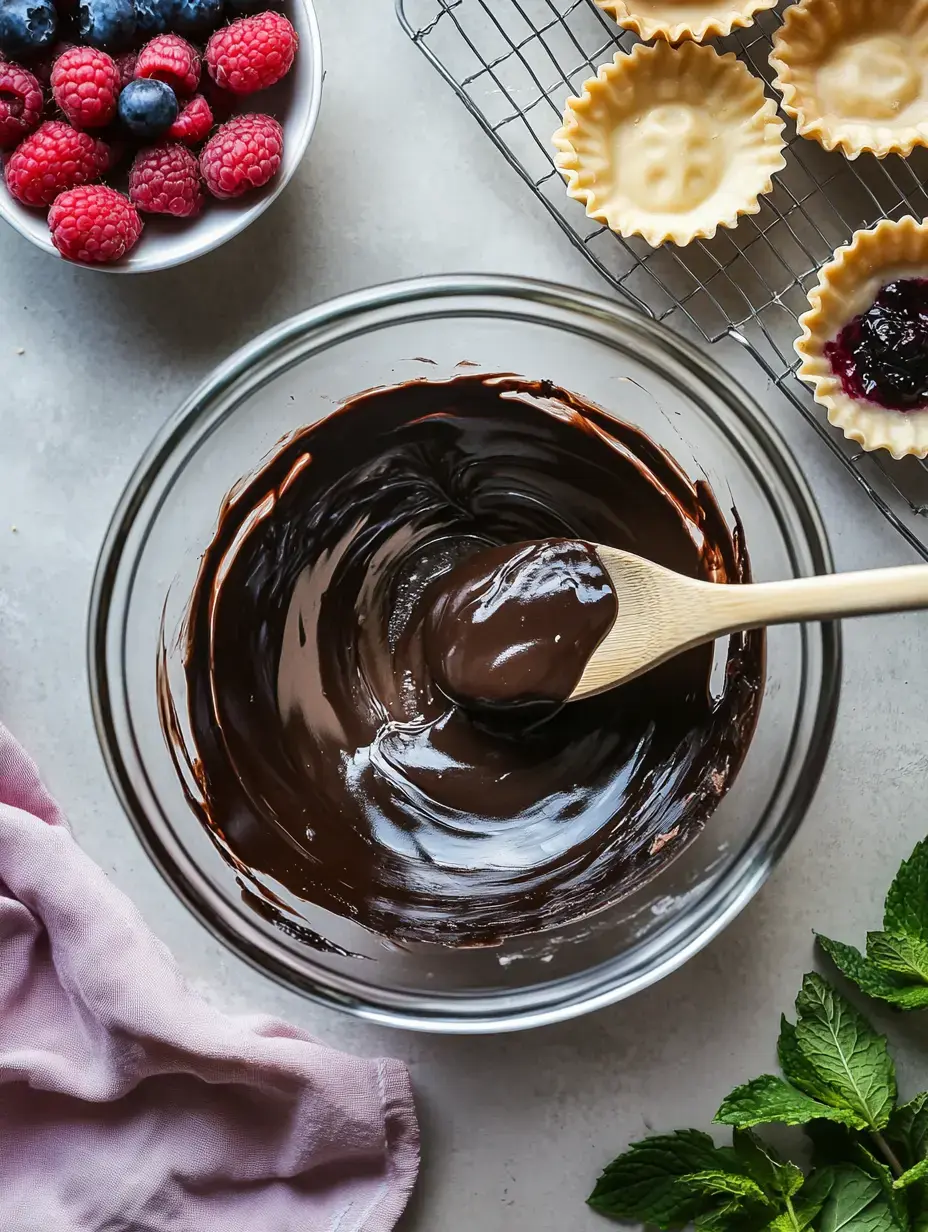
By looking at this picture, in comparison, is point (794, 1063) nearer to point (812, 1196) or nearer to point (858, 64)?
point (812, 1196)

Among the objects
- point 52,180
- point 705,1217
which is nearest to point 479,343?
point 52,180

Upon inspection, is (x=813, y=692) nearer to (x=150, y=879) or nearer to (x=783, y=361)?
(x=783, y=361)

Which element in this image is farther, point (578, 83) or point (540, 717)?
point (578, 83)

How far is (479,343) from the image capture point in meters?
1.44

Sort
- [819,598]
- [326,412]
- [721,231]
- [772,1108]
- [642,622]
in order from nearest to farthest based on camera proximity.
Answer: [819,598] < [642,622] < [326,412] < [772,1108] < [721,231]

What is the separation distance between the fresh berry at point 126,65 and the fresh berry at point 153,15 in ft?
0.10

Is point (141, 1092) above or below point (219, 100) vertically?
below

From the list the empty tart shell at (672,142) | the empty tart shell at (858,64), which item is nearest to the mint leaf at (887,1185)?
the empty tart shell at (672,142)

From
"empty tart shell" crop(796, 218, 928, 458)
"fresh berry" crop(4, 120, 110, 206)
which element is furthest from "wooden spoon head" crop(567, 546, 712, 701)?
"fresh berry" crop(4, 120, 110, 206)

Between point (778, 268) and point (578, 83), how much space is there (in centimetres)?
37

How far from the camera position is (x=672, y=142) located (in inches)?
64.7

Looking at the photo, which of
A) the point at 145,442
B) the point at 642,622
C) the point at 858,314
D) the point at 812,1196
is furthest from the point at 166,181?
the point at 812,1196

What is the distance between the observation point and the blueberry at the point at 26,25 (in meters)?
1.49

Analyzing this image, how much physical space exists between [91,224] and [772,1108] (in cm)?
140
